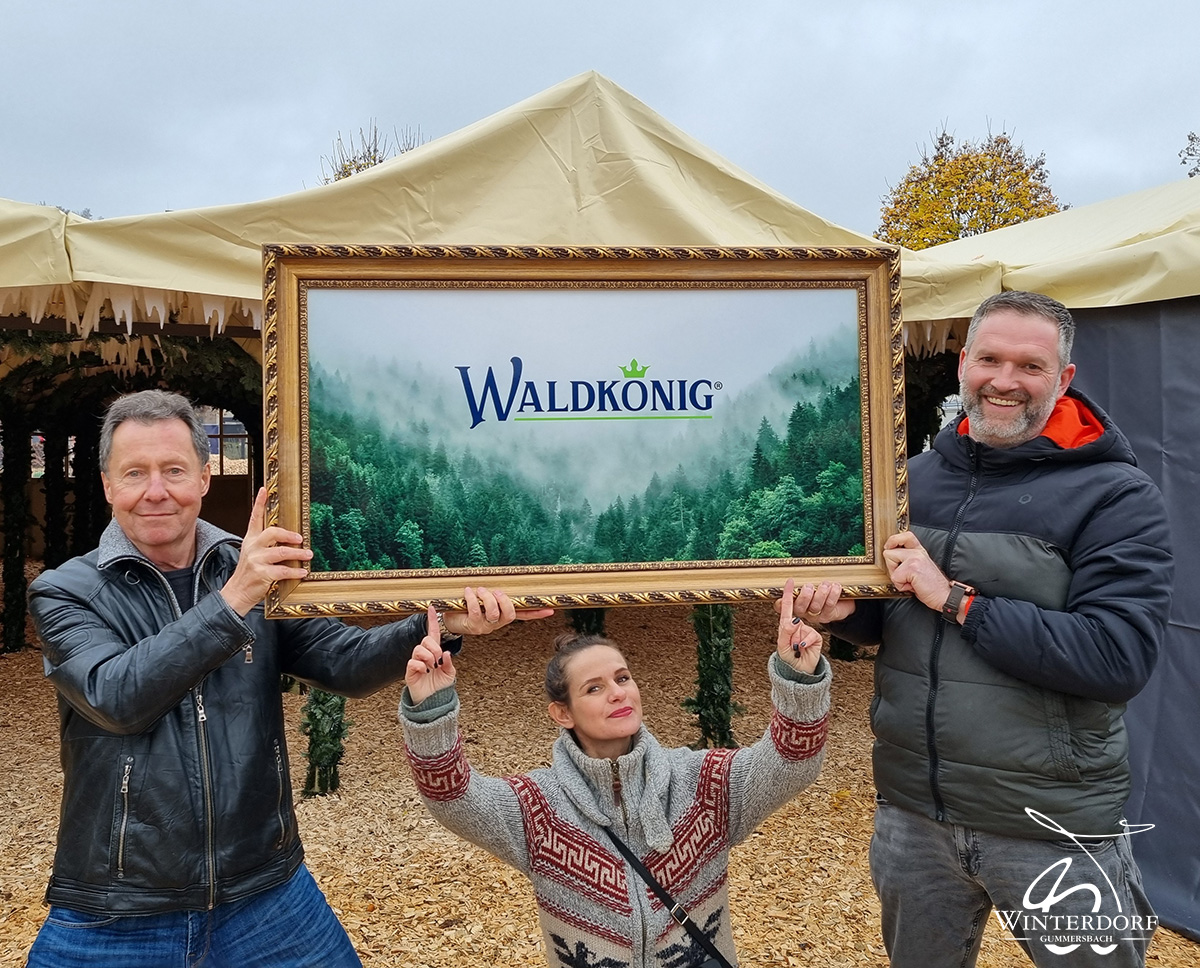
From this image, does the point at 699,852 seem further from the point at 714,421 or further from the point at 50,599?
the point at 50,599

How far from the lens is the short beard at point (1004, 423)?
5.83ft

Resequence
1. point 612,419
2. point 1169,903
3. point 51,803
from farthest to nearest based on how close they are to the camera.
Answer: point 51,803 → point 1169,903 → point 612,419

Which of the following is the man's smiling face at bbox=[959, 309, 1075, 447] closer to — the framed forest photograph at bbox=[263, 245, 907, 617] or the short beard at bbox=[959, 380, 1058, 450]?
the short beard at bbox=[959, 380, 1058, 450]

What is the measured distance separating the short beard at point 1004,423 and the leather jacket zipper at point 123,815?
6.08 feet

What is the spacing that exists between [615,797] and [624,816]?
41 millimetres

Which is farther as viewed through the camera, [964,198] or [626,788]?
[964,198]

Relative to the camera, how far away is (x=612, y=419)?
1683mm

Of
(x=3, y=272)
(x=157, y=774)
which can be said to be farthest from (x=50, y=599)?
(x=3, y=272)

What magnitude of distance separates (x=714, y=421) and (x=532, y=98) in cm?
277

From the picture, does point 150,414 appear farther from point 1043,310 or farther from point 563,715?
point 1043,310

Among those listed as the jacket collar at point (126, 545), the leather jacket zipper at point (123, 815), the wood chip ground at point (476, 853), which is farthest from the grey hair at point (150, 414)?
the wood chip ground at point (476, 853)

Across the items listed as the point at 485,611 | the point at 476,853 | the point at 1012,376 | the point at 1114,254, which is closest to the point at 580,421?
the point at 485,611

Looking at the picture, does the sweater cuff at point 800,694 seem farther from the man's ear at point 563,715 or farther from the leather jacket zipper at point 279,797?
the leather jacket zipper at point 279,797

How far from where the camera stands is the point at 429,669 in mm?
1564
